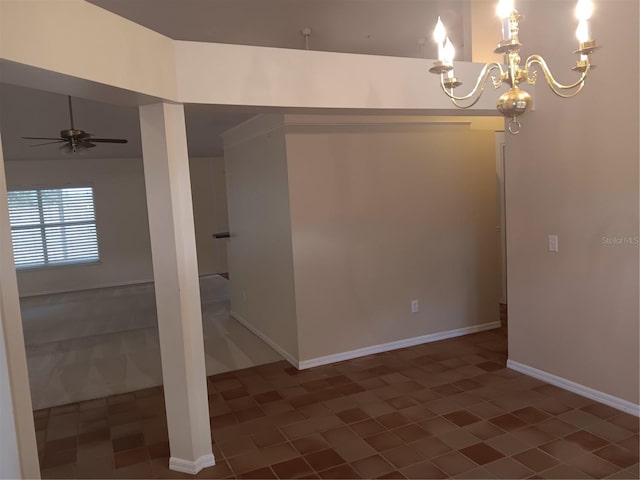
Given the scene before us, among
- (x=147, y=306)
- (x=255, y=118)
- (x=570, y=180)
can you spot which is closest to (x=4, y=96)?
(x=255, y=118)

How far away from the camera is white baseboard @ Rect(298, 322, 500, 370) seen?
13.7 feet

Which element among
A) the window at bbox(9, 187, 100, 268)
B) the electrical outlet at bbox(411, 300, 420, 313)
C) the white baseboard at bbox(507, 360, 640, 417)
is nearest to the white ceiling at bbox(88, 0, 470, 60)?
the electrical outlet at bbox(411, 300, 420, 313)

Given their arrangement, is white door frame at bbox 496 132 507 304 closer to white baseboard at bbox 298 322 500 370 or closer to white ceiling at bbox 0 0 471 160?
white baseboard at bbox 298 322 500 370

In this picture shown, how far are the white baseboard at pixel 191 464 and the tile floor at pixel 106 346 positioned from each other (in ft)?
4.58

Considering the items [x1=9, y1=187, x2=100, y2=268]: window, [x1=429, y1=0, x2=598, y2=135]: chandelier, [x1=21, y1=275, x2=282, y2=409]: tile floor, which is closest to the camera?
[x1=429, y1=0, x2=598, y2=135]: chandelier

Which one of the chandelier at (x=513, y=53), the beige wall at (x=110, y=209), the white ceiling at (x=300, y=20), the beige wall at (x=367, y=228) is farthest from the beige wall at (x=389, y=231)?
the beige wall at (x=110, y=209)

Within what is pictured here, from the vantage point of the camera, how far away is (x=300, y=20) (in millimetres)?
3783

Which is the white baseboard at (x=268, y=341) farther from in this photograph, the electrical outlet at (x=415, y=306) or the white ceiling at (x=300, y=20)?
the white ceiling at (x=300, y=20)

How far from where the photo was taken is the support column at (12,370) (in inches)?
57.4

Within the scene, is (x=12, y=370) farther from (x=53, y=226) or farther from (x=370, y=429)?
(x=53, y=226)

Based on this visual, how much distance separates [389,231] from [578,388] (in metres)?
1.91

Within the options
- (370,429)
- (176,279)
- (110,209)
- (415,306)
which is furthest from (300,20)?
(110,209)

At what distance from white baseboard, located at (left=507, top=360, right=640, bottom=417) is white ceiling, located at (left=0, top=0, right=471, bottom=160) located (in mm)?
2881

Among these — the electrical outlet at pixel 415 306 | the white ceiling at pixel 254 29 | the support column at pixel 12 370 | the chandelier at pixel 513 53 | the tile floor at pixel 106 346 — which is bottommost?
the tile floor at pixel 106 346
